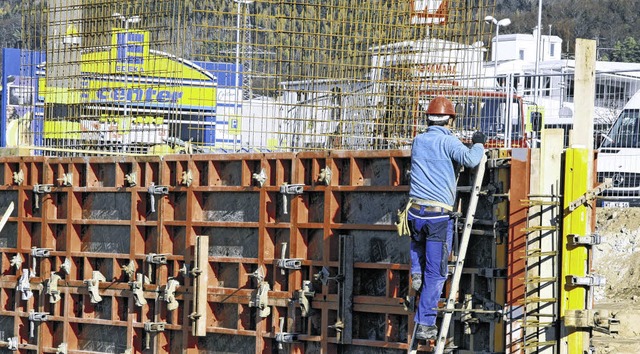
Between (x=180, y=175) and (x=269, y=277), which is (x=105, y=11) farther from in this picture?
(x=269, y=277)

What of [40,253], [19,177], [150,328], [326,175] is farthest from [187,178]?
[19,177]

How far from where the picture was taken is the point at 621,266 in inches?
855

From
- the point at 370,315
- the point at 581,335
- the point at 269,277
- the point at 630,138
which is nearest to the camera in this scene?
the point at 581,335

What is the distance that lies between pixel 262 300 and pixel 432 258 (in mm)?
2516

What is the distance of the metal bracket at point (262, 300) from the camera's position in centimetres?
1256

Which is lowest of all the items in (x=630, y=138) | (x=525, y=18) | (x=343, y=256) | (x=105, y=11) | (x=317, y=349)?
(x=317, y=349)

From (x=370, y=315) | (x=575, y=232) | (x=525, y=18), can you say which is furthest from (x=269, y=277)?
(x=525, y=18)

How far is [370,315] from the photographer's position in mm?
11766

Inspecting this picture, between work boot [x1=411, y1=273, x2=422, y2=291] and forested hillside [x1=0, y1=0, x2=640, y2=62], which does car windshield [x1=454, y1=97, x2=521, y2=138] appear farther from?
forested hillside [x1=0, y1=0, x2=640, y2=62]

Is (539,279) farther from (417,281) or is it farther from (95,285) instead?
(95,285)

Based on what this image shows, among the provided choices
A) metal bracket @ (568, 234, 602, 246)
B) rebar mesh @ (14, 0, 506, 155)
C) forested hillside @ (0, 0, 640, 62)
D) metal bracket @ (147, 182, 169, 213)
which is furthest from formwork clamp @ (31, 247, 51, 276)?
forested hillside @ (0, 0, 640, 62)

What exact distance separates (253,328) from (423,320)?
273 cm

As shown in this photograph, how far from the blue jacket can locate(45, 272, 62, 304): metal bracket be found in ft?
18.7

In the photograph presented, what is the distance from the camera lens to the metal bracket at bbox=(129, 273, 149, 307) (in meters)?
13.8
